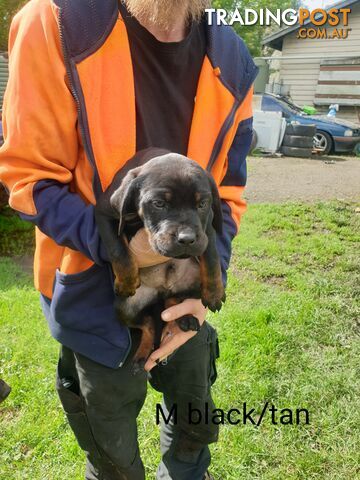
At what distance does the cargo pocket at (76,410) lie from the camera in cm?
214

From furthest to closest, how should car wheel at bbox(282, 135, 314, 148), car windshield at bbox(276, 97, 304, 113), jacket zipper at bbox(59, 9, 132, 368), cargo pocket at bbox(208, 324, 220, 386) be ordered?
car windshield at bbox(276, 97, 304, 113)
car wheel at bbox(282, 135, 314, 148)
cargo pocket at bbox(208, 324, 220, 386)
jacket zipper at bbox(59, 9, 132, 368)

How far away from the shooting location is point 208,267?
194 centimetres

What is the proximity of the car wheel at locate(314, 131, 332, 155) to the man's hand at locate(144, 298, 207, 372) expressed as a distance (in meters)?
13.1

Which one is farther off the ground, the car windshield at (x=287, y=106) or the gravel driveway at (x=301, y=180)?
the car windshield at (x=287, y=106)

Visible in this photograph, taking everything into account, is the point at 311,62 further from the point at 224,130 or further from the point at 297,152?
the point at 224,130

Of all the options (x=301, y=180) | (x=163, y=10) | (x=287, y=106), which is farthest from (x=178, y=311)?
(x=287, y=106)

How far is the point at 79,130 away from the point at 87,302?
0.69 m

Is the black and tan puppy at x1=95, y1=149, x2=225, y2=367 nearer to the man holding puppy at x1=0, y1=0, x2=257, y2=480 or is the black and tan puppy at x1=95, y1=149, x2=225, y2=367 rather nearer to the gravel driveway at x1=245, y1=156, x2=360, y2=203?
the man holding puppy at x1=0, y1=0, x2=257, y2=480

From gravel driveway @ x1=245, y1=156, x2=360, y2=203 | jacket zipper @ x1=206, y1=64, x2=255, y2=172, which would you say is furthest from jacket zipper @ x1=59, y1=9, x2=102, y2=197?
gravel driveway @ x1=245, y1=156, x2=360, y2=203

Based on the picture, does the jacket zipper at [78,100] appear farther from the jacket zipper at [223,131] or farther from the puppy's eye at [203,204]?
the jacket zipper at [223,131]

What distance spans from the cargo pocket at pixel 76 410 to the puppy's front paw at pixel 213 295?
0.75m

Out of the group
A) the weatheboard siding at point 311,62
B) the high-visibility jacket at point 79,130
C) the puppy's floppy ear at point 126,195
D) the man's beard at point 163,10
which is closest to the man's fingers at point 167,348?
the high-visibility jacket at point 79,130

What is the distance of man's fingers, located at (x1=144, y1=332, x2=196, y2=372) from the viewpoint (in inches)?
77.6

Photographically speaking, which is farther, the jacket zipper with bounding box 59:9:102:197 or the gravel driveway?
the gravel driveway
